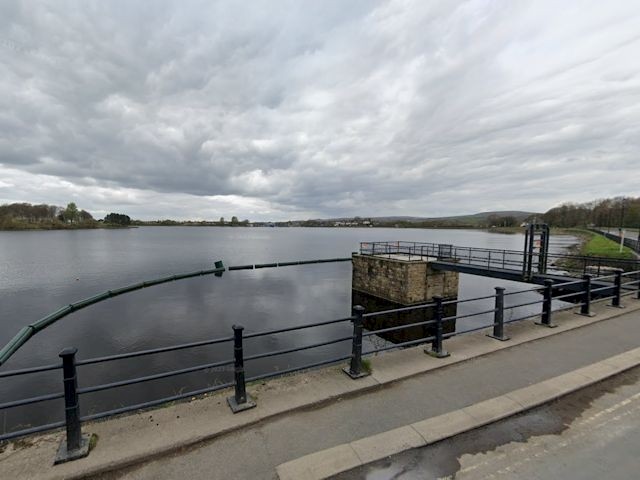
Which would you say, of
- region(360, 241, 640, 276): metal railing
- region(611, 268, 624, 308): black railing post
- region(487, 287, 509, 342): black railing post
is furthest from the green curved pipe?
region(360, 241, 640, 276): metal railing

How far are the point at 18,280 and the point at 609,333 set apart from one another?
47.4 m

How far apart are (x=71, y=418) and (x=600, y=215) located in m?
128

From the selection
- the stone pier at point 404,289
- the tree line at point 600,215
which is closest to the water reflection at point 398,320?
the stone pier at point 404,289

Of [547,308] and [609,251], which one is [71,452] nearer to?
[547,308]

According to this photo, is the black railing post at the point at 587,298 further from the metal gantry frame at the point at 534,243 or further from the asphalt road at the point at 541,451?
the metal gantry frame at the point at 534,243

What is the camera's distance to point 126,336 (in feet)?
61.9

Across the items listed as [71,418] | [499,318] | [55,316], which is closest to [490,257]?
[499,318]

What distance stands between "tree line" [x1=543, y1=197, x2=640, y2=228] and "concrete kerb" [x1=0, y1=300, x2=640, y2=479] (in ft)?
329

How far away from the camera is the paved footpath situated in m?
3.26

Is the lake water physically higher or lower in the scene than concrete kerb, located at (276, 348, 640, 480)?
lower

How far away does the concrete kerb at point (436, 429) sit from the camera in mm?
3215

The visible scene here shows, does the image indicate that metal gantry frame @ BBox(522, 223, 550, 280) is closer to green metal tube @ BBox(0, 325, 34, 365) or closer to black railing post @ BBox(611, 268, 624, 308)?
black railing post @ BBox(611, 268, 624, 308)

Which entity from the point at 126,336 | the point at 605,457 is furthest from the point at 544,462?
the point at 126,336

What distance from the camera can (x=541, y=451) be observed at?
3.43 metres
